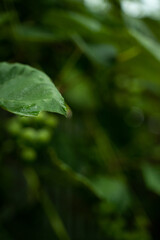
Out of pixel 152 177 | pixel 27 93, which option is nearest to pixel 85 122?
pixel 152 177

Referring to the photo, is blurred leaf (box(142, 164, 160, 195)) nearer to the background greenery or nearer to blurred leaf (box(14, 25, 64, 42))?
the background greenery

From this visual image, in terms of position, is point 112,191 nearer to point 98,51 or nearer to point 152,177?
point 152,177

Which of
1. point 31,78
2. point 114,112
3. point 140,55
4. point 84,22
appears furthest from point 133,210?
point 31,78

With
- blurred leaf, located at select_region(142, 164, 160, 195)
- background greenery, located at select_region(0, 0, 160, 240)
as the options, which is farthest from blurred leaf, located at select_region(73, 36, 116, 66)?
blurred leaf, located at select_region(142, 164, 160, 195)

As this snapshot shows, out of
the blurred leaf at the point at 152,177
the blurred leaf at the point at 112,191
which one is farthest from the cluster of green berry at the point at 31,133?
the blurred leaf at the point at 152,177

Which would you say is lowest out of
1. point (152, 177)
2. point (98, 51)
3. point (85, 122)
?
point (85, 122)

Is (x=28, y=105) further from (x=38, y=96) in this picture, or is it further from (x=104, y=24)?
(x=104, y=24)
